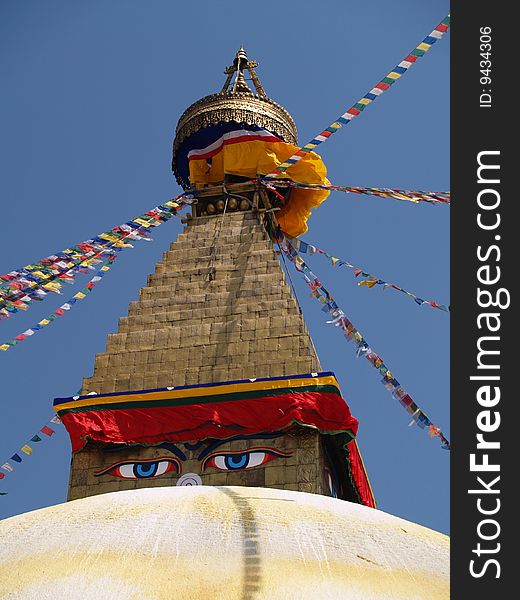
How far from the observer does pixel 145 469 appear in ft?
34.7

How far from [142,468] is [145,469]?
40 mm

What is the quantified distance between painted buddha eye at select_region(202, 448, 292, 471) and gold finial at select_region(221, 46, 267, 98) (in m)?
8.86

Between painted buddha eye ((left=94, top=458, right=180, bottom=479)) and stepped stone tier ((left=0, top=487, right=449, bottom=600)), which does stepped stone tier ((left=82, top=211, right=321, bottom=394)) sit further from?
stepped stone tier ((left=0, top=487, right=449, bottom=600))

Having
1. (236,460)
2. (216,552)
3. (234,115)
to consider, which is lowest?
(216,552)

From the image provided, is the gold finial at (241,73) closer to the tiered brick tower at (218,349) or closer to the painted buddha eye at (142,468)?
the tiered brick tower at (218,349)

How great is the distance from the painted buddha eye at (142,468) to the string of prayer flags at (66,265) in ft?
8.04

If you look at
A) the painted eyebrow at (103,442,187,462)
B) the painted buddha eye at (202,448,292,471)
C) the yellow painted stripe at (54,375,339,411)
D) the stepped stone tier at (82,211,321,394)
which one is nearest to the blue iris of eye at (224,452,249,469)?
the painted buddha eye at (202,448,292,471)

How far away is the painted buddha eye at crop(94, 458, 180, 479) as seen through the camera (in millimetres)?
10492

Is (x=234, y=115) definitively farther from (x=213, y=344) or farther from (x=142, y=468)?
Result: (x=142, y=468)

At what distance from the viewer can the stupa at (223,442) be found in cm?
457

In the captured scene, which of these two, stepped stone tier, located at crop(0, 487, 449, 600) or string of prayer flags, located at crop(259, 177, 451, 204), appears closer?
stepped stone tier, located at crop(0, 487, 449, 600)

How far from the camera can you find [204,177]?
15.5m

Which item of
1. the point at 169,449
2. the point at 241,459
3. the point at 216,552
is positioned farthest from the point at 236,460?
the point at 216,552

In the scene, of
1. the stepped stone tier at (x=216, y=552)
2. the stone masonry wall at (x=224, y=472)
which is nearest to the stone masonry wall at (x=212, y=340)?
the stone masonry wall at (x=224, y=472)
